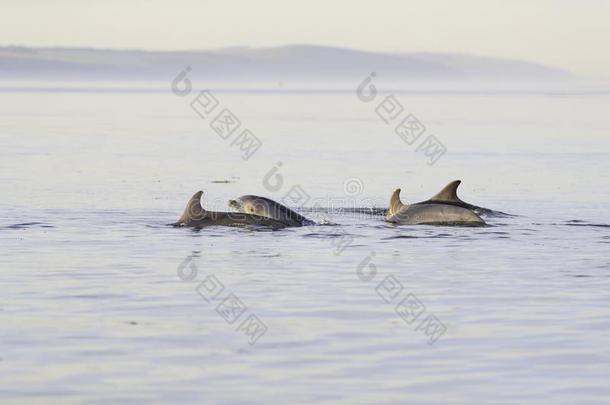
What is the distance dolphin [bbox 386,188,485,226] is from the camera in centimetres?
2334

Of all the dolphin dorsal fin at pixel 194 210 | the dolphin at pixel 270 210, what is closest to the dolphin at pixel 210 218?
the dolphin dorsal fin at pixel 194 210

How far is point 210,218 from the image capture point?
22500 millimetres

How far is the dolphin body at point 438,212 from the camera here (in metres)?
23.3

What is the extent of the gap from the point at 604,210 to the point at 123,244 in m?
11.1

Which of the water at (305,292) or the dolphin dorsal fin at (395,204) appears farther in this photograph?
the dolphin dorsal fin at (395,204)

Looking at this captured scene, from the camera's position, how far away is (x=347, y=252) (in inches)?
768

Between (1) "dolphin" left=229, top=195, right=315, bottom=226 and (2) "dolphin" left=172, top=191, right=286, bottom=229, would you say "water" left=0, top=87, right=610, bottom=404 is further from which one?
(1) "dolphin" left=229, top=195, right=315, bottom=226

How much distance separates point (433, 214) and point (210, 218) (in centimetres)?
412

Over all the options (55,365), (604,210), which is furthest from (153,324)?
(604,210)

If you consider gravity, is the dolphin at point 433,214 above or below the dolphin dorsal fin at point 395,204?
below

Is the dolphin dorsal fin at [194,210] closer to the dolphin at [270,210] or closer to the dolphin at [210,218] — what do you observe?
the dolphin at [210,218]

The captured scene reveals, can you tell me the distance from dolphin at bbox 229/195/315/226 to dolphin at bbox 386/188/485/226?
1.66m

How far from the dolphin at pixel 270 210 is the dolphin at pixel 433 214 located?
1.66 metres

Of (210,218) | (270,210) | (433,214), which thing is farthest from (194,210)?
(433,214)
